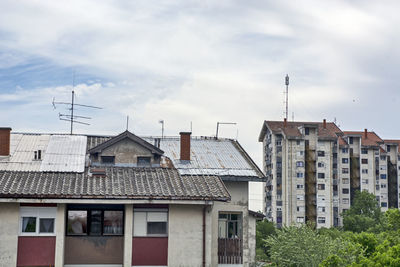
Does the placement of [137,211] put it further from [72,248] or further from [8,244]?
[8,244]

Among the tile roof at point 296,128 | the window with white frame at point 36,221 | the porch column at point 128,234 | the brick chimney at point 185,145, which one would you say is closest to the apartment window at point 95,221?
the porch column at point 128,234

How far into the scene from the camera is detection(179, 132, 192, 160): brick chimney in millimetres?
31953

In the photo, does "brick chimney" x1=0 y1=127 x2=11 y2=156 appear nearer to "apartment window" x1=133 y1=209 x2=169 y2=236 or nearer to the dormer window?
the dormer window

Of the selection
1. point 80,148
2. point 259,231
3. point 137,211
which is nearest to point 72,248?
point 137,211

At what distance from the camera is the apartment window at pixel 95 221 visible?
27734 mm

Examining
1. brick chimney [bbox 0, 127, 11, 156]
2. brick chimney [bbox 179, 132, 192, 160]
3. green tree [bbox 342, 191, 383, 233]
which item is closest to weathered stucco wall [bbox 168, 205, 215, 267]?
brick chimney [bbox 179, 132, 192, 160]

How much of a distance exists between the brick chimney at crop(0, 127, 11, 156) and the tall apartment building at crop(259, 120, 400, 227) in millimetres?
84051

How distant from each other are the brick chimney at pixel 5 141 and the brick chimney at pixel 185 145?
8.81m

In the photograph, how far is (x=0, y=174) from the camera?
27641 millimetres

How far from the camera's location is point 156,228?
27.9m

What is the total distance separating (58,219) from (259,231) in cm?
6603

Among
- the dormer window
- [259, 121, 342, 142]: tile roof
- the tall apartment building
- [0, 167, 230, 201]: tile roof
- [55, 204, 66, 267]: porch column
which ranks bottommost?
[55, 204, 66, 267]: porch column

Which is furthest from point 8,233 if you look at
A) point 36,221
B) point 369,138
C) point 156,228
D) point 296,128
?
point 369,138

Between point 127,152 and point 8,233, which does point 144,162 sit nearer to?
point 127,152
